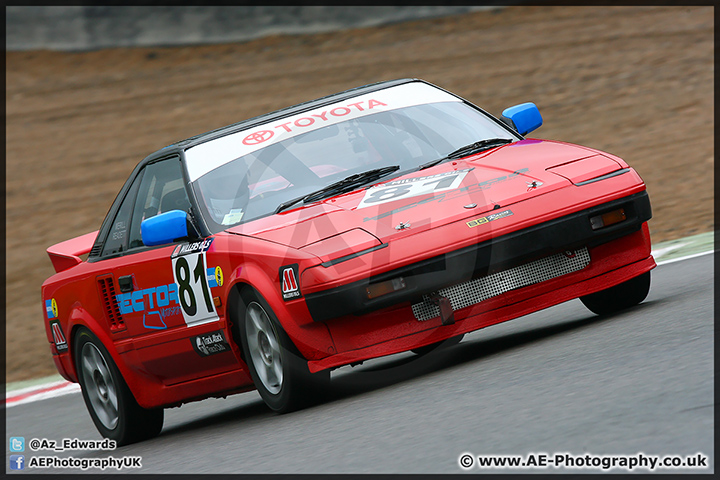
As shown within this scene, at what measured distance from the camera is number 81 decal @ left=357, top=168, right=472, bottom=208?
5996 millimetres

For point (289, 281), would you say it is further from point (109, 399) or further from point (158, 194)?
point (109, 399)

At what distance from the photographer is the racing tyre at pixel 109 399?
23.2 feet

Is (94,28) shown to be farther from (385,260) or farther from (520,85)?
(385,260)

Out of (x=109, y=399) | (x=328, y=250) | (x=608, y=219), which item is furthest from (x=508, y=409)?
(x=109, y=399)

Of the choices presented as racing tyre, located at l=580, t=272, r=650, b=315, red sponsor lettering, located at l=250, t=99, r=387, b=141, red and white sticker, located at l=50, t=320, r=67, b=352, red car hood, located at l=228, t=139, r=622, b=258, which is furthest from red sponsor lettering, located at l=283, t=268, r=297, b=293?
red and white sticker, located at l=50, t=320, r=67, b=352

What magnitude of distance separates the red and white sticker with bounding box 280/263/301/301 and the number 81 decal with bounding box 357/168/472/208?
22.6 inches

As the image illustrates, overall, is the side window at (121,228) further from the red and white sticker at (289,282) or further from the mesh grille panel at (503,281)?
the mesh grille panel at (503,281)

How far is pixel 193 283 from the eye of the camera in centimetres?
634

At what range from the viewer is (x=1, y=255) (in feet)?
51.5

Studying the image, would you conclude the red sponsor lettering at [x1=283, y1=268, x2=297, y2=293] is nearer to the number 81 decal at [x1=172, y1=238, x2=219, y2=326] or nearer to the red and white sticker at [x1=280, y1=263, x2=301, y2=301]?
the red and white sticker at [x1=280, y1=263, x2=301, y2=301]

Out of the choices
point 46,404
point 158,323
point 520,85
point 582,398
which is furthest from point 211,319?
point 520,85

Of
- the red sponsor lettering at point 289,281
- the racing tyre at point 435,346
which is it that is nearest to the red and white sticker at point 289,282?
the red sponsor lettering at point 289,281

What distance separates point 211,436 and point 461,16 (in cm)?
1807

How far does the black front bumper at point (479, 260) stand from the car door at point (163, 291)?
1.01 metres
